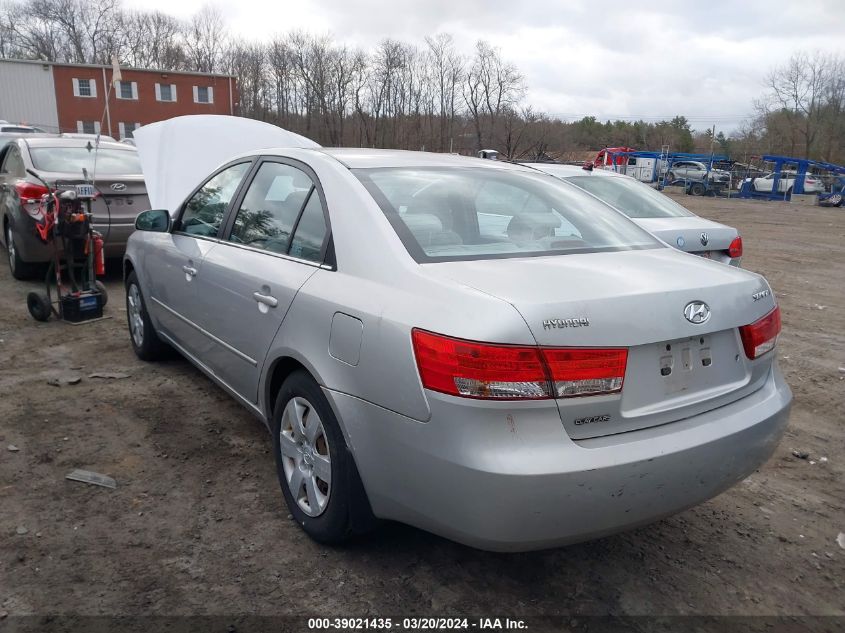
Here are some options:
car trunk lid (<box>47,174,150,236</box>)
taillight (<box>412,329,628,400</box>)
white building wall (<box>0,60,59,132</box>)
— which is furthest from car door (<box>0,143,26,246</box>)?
white building wall (<box>0,60,59,132</box>)

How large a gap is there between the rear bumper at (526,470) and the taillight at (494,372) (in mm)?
44

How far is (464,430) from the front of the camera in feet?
6.85

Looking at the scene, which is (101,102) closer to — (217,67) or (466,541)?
(217,67)

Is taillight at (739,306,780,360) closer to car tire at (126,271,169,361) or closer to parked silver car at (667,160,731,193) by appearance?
car tire at (126,271,169,361)

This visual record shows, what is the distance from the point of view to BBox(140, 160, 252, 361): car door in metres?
3.92

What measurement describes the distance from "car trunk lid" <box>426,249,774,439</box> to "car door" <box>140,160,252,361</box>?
196cm

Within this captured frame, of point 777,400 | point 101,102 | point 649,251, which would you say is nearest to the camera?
point 777,400

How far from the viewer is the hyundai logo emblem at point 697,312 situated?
2.31m

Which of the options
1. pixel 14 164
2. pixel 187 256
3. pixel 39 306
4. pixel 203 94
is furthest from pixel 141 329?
pixel 203 94

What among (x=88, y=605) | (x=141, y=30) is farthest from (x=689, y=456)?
(x=141, y=30)

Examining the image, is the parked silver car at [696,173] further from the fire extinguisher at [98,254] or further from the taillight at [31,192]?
the fire extinguisher at [98,254]

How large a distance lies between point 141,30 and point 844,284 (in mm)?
77730

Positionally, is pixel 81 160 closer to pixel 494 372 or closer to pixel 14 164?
pixel 14 164

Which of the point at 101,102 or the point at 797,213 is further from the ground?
the point at 101,102
